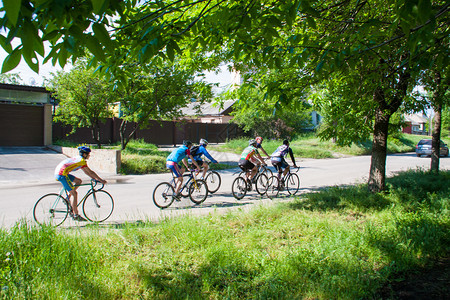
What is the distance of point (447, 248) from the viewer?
4.81 metres

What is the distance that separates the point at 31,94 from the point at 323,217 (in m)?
20.5

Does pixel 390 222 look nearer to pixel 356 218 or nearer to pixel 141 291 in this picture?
pixel 356 218

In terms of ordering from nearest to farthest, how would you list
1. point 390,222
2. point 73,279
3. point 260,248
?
point 73,279 < point 260,248 < point 390,222

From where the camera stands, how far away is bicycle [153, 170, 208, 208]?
8.16m

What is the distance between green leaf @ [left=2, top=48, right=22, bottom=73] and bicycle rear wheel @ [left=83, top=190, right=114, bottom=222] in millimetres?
5043

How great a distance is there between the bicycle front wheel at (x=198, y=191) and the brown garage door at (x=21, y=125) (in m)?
15.7

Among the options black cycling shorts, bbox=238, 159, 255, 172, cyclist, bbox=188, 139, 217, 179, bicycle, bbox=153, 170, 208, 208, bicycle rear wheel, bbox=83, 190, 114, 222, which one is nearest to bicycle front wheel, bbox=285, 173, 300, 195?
black cycling shorts, bbox=238, 159, 255, 172

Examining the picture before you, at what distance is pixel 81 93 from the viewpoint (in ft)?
53.3

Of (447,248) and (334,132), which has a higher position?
(334,132)

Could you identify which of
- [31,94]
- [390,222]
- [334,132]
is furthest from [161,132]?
[390,222]

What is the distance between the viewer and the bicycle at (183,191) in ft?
26.8

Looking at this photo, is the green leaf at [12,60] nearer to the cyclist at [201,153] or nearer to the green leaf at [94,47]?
the green leaf at [94,47]

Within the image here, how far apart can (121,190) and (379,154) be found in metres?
7.42

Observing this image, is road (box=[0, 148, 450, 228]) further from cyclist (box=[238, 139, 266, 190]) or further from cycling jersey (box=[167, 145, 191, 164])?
cycling jersey (box=[167, 145, 191, 164])
